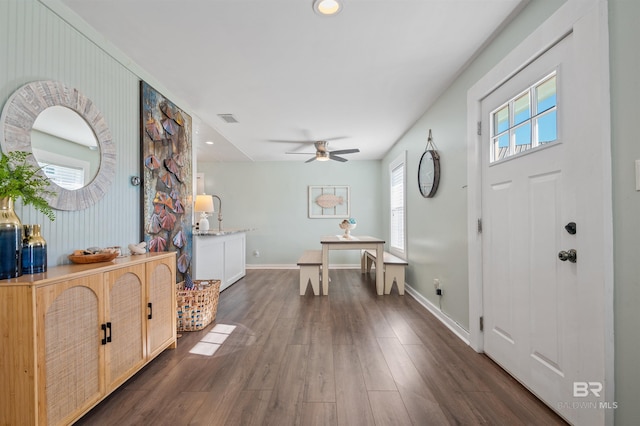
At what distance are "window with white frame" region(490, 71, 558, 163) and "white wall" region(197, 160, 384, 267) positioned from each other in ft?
13.8

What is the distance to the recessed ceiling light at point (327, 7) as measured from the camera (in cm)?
169

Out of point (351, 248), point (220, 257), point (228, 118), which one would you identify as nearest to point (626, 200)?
point (351, 248)

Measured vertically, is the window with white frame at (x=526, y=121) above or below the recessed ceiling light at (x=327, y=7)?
below

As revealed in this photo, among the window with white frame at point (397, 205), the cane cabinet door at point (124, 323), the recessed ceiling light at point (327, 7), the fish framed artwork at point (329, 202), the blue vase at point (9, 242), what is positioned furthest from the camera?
the fish framed artwork at point (329, 202)

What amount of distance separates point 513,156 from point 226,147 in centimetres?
430

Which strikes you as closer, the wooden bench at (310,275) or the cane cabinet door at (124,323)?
the cane cabinet door at (124,323)

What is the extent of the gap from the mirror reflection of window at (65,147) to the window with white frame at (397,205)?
12.8 feet

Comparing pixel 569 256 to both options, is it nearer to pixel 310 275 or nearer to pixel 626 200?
pixel 626 200

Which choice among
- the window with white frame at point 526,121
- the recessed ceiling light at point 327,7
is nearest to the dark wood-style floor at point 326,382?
the window with white frame at point 526,121

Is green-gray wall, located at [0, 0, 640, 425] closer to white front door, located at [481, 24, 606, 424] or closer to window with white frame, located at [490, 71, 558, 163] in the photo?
white front door, located at [481, 24, 606, 424]

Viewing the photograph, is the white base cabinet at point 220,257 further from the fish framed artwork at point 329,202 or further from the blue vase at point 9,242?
the blue vase at point 9,242

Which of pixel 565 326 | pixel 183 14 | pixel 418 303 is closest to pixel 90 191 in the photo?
pixel 183 14

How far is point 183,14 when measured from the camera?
1.79 meters

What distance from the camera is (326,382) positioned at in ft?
5.79
